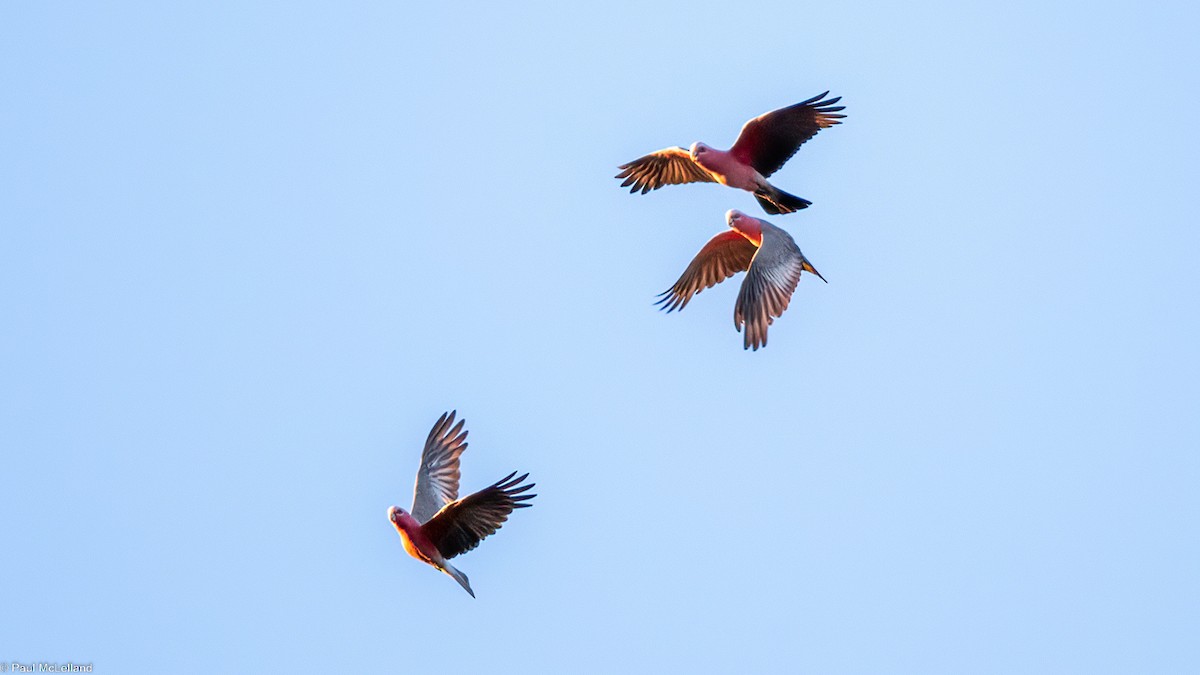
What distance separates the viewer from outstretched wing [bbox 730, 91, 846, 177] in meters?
21.7

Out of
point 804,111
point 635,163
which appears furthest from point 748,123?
point 635,163

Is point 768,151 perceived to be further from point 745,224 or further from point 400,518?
point 400,518

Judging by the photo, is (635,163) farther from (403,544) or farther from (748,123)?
(403,544)

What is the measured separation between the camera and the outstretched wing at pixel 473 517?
775 inches

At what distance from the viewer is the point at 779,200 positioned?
2191 cm

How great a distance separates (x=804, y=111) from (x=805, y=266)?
1983 millimetres

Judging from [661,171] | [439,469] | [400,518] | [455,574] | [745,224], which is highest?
[661,171]

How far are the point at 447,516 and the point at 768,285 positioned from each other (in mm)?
4821

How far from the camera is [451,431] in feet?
78.0

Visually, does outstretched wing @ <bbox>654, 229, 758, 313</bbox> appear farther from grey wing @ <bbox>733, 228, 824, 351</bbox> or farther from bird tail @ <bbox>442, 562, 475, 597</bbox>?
bird tail @ <bbox>442, 562, 475, 597</bbox>

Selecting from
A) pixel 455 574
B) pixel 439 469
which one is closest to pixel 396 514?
pixel 455 574

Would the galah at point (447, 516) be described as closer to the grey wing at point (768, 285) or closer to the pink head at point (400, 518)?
the pink head at point (400, 518)

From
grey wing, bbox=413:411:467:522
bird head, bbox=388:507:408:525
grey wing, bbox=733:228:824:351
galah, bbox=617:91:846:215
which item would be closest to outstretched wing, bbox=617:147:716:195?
galah, bbox=617:91:846:215

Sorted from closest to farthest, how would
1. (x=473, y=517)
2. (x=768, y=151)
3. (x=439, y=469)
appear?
Answer: (x=473, y=517) → (x=768, y=151) → (x=439, y=469)
